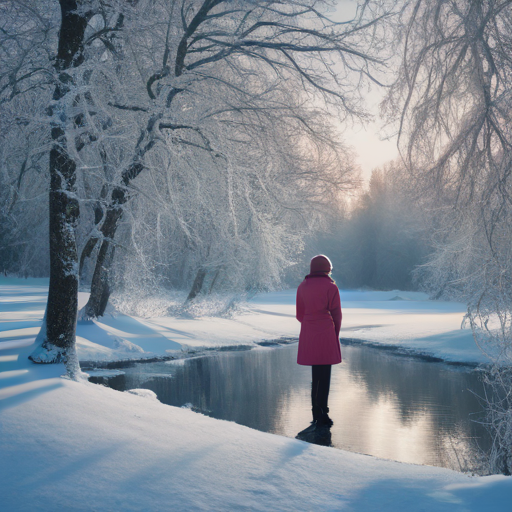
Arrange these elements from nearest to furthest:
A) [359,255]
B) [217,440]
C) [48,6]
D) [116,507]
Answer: [116,507]
[217,440]
[48,6]
[359,255]

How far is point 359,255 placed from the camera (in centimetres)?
6200

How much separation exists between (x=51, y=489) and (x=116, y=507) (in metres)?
0.44

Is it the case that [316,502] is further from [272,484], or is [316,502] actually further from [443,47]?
[443,47]

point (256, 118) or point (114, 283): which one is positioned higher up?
point (256, 118)

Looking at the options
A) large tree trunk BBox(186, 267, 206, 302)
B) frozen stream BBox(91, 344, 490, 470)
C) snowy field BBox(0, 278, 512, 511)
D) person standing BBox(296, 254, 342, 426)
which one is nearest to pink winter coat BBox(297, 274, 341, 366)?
person standing BBox(296, 254, 342, 426)

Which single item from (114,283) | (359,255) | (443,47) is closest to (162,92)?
(443,47)

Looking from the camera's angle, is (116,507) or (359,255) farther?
(359,255)

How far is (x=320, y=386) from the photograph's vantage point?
6.44 m

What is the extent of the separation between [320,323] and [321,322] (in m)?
0.02

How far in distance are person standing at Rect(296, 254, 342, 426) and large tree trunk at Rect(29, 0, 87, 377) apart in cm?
292

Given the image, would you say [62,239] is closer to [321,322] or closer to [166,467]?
[321,322]

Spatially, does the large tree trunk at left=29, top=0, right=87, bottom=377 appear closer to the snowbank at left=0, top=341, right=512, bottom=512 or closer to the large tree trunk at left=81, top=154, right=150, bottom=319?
the snowbank at left=0, top=341, right=512, bottom=512

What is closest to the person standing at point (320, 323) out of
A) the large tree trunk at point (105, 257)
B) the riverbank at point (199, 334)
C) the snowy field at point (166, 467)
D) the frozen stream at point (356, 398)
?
the frozen stream at point (356, 398)

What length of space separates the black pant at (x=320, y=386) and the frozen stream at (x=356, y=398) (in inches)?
11.0
